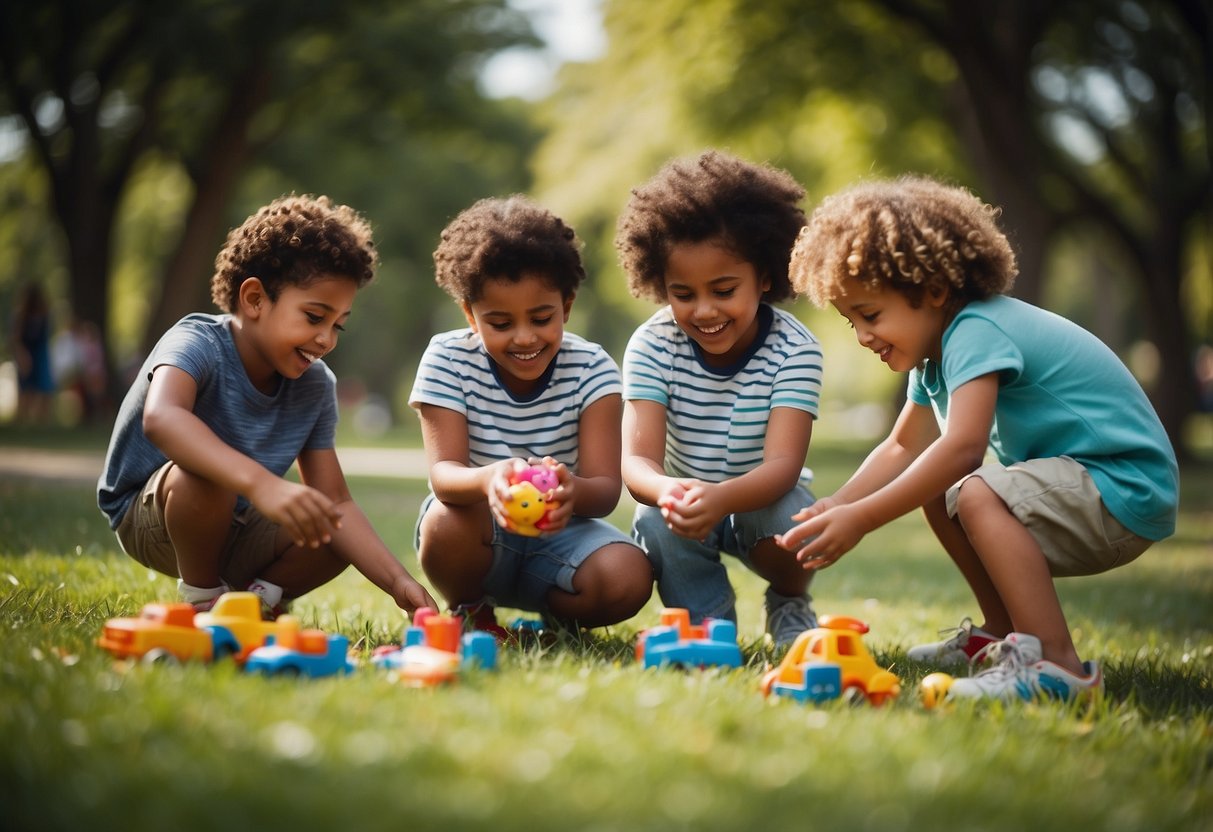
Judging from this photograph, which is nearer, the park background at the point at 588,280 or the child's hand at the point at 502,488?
the park background at the point at 588,280

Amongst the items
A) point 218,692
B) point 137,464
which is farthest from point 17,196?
→ point 218,692

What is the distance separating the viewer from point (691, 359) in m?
4.20

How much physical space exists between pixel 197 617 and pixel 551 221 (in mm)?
1783

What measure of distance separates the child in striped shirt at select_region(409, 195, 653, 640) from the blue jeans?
25cm

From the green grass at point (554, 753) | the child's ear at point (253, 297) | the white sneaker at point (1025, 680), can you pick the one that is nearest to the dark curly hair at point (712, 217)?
the child's ear at point (253, 297)

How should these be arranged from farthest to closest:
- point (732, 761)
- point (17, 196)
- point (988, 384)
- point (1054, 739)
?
1. point (17, 196)
2. point (988, 384)
3. point (1054, 739)
4. point (732, 761)

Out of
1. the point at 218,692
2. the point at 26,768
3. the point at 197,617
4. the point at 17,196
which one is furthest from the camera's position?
the point at 17,196

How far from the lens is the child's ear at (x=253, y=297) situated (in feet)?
12.8

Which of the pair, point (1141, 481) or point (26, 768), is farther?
point (1141, 481)

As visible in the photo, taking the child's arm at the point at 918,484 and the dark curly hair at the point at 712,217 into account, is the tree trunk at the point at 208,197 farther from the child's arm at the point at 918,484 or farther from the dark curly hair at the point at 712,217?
the child's arm at the point at 918,484

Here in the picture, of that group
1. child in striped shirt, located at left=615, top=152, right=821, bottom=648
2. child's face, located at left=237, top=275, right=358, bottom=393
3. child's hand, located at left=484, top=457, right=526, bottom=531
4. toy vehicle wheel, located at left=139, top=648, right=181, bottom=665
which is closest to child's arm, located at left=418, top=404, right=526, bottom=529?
child's hand, located at left=484, top=457, right=526, bottom=531

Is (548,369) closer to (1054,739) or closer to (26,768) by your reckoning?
(1054,739)

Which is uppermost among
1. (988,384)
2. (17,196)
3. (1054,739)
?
(17,196)

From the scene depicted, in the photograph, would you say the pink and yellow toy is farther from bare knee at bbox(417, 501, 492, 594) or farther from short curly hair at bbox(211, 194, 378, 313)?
short curly hair at bbox(211, 194, 378, 313)
